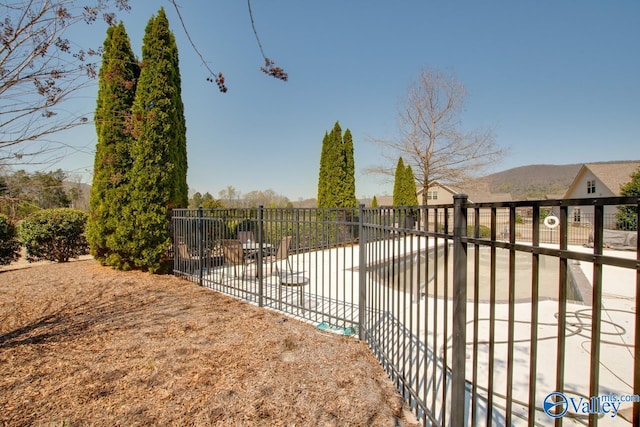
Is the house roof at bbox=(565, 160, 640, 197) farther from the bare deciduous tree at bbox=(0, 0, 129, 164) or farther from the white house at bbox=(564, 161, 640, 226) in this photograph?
the bare deciduous tree at bbox=(0, 0, 129, 164)

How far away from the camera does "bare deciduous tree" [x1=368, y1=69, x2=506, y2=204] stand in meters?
17.4

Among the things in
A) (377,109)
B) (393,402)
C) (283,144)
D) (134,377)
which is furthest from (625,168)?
(134,377)

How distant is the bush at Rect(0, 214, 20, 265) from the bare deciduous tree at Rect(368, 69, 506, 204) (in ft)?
60.6

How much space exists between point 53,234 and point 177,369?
8.83 metres

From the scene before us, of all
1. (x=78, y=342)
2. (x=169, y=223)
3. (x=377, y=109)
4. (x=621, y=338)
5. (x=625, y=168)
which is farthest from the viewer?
(x=625, y=168)

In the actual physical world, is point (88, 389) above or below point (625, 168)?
below

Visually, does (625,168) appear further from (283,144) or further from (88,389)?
(88,389)

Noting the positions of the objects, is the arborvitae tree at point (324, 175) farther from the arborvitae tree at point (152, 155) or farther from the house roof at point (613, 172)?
the house roof at point (613, 172)

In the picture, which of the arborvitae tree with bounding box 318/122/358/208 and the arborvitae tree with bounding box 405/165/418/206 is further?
the arborvitae tree with bounding box 405/165/418/206

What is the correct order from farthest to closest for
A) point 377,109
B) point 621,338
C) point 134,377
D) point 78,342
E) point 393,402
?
1. point 377,109
2. point 621,338
3. point 78,342
4. point 134,377
5. point 393,402

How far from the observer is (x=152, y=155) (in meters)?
7.24

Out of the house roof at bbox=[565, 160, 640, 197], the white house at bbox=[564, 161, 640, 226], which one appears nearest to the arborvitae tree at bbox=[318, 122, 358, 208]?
the white house at bbox=[564, 161, 640, 226]

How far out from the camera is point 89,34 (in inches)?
143

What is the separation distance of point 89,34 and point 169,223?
15.5 feet
